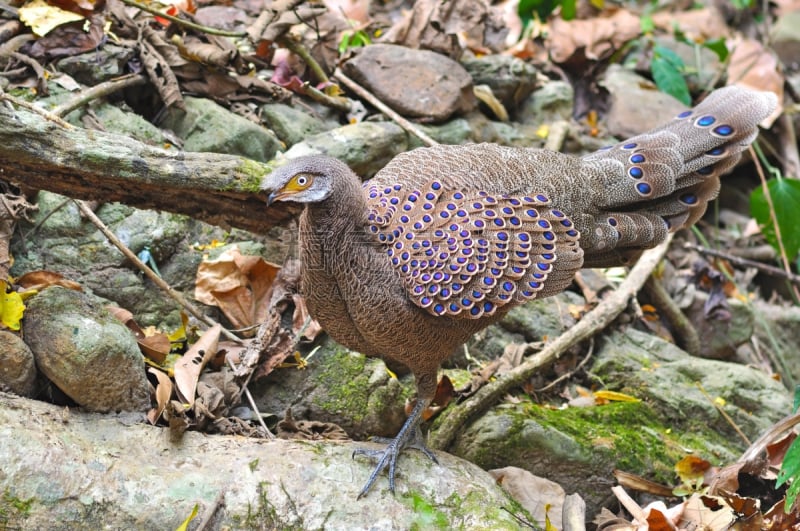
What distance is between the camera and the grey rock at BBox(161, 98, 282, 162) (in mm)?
5008

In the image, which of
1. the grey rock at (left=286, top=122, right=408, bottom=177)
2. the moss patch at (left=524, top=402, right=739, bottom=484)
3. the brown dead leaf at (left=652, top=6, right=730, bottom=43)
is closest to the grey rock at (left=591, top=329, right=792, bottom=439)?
the moss patch at (left=524, top=402, right=739, bottom=484)

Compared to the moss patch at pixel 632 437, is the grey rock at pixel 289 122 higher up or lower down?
higher up

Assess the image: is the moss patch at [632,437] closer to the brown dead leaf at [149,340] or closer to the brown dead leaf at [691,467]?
the brown dead leaf at [691,467]

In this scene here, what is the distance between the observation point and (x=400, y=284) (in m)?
3.49

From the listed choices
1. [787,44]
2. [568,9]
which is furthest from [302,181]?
[787,44]

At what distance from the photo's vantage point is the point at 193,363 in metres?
3.99

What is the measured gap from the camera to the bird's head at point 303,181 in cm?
323

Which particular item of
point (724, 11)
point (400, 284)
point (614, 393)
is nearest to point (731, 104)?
point (614, 393)

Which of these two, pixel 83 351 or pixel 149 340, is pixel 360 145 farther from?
pixel 83 351

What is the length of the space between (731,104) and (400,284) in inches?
86.6

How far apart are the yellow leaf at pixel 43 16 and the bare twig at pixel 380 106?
181 centimetres

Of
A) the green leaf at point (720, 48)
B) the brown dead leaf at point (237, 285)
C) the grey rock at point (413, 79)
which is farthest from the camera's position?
the green leaf at point (720, 48)

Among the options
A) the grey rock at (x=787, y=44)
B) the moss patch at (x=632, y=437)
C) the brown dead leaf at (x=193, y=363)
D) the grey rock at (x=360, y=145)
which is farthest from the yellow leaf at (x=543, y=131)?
the grey rock at (x=787, y=44)

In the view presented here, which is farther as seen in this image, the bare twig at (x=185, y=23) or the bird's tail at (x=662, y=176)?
the bare twig at (x=185, y=23)
